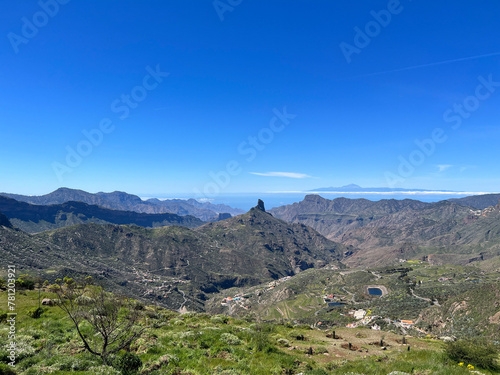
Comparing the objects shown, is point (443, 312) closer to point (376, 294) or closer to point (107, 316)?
point (376, 294)

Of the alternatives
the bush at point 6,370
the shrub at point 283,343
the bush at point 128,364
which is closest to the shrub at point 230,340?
→ the shrub at point 283,343

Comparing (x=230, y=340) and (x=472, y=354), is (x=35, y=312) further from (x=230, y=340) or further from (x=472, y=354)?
(x=472, y=354)

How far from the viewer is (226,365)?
1401cm

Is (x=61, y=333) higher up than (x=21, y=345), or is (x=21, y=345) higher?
(x=21, y=345)

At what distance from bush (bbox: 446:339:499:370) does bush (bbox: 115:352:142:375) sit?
1991cm

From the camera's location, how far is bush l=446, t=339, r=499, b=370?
15.0 metres

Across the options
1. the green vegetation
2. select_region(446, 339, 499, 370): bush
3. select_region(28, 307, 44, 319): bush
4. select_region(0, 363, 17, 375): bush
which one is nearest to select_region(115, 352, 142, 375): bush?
the green vegetation

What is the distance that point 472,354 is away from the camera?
15289 mm

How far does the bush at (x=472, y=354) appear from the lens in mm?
15016

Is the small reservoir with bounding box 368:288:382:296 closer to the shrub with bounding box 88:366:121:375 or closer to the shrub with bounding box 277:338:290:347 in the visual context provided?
the shrub with bounding box 277:338:290:347

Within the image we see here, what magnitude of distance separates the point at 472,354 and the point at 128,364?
21.0 metres

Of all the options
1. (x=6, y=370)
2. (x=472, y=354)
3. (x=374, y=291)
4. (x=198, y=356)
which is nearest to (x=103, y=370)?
(x=6, y=370)

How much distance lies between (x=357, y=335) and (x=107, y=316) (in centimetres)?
2889

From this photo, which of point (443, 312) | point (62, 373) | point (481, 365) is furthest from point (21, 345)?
point (443, 312)
